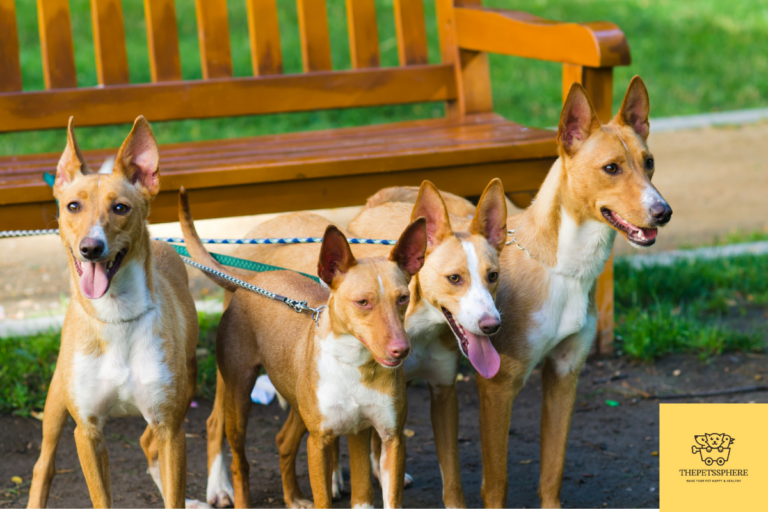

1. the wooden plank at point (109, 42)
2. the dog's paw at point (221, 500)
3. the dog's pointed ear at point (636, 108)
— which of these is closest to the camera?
the dog's pointed ear at point (636, 108)

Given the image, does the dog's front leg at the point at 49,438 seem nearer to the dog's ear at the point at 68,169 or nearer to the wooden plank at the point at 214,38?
the dog's ear at the point at 68,169

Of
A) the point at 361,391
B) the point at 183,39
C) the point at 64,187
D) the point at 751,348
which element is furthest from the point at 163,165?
the point at 183,39

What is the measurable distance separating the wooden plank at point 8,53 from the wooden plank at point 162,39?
73 centimetres

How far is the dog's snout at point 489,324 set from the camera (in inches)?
118

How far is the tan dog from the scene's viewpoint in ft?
9.82

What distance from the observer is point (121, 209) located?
3.01m

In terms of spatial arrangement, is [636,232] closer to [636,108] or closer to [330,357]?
[636,108]

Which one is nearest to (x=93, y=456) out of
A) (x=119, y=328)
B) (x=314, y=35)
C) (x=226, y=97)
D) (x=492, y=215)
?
(x=119, y=328)

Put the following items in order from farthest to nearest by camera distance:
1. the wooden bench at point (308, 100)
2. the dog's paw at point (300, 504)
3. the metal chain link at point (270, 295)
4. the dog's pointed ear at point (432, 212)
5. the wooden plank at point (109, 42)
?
1. the wooden plank at point (109, 42)
2. the wooden bench at point (308, 100)
3. the dog's paw at point (300, 504)
4. the metal chain link at point (270, 295)
5. the dog's pointed ear at point (432, 212)

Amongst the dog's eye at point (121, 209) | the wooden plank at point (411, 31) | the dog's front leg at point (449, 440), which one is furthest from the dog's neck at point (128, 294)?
the wooden plank at point (411, 31)

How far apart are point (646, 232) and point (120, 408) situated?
2.00m

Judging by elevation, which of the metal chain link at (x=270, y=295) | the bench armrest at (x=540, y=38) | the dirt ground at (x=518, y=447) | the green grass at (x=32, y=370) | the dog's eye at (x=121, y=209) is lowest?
the dirt ground at (x=518, y=447)

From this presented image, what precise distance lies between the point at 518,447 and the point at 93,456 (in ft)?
7.12

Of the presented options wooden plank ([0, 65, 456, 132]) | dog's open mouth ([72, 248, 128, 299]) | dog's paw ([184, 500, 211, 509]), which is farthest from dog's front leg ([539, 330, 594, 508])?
wooden plank ([0, 65, 456, 132])
